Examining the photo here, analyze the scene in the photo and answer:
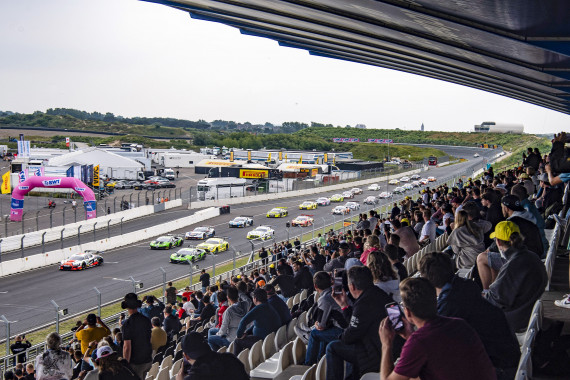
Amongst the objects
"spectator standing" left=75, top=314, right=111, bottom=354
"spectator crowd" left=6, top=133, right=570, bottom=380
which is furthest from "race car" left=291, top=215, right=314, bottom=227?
"spectator standing" left=75, top=314, right=111, bottom=354

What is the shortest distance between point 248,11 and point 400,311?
1261 centimetres

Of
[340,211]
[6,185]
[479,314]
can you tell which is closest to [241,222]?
[340,211]

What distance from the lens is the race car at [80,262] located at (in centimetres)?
3247

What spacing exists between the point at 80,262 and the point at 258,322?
26956mm

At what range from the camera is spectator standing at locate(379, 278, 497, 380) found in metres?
3.40

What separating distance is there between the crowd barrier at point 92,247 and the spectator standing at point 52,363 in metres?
26.3

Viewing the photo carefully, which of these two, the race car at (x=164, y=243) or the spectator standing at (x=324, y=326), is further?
the race car at (x=164, y=243)

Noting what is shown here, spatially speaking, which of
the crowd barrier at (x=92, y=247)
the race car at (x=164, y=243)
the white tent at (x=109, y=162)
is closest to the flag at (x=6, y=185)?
the white tent at (x=109, y=162)

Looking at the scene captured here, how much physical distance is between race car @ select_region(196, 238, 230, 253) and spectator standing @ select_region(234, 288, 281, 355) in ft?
95.3

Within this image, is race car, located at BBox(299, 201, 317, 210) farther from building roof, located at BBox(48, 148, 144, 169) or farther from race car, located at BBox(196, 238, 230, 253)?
building roof, located at BBox(48, 148, 144, 169)

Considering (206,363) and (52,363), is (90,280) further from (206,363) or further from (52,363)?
(206,363)

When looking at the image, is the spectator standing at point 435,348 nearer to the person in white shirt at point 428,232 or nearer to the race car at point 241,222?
the person in white shirt at point 428,232

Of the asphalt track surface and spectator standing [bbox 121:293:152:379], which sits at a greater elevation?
spectator standing [bbox 121:293:152:379]

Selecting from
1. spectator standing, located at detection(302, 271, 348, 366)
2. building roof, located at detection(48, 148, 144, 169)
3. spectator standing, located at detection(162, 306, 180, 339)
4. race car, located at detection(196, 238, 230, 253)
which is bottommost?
race car, located at detection(196, 238, 230, 253)
